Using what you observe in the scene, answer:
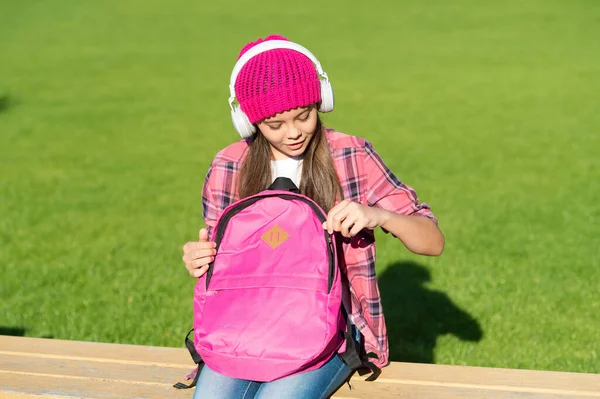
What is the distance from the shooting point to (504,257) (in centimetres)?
654

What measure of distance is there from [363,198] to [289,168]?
1.13 feet

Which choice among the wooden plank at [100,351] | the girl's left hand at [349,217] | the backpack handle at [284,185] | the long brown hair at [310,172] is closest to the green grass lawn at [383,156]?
the wooden plank at [100,351]

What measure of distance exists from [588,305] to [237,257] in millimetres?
3267

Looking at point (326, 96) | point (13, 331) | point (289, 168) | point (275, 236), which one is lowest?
point (13, 331)

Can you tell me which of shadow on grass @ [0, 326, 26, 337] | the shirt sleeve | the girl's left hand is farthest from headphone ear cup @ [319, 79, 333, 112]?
shadow on grass @ [0, 326, 26, 337]

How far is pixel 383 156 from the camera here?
9.96 m

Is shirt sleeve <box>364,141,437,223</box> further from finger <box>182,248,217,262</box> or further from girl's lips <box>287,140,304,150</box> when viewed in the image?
finger <box>182,248,217,262</box>

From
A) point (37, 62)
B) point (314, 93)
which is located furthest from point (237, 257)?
point (37, 62)

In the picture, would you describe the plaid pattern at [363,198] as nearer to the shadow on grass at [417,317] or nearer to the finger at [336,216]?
the finger at [336,216]

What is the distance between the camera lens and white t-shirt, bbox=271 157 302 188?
11.8 ft

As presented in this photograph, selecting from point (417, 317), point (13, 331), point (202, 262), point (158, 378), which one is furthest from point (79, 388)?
point (417, 317)

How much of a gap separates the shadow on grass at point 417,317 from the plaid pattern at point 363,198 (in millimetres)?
1633

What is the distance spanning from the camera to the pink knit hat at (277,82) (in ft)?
10.5

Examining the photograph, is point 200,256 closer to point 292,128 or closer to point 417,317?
point 292,128
